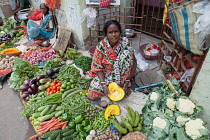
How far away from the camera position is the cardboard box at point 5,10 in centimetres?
801

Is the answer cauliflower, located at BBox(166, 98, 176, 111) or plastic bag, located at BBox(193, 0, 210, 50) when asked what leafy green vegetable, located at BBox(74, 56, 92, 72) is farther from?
plastic bag, located at BBox(193, 0, 210, 50)

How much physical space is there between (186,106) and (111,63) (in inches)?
56.3

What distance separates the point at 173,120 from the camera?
6.22ft

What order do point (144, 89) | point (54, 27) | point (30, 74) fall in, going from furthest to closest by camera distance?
point (54, 27)
point (30, 74)
point (144, 89)

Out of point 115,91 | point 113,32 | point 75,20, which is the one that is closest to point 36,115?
point 115,91

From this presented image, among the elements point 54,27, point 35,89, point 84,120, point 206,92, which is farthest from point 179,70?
point 54,27

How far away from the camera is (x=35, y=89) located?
10.4 ft

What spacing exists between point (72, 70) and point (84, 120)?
1412mm

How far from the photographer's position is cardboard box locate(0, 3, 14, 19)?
8009 mm

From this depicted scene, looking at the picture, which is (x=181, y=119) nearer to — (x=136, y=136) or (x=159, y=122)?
(x=159, y=122)

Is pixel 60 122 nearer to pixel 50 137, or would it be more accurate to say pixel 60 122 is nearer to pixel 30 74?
pixel 50 137

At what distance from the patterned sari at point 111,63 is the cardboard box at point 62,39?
6.52 feet

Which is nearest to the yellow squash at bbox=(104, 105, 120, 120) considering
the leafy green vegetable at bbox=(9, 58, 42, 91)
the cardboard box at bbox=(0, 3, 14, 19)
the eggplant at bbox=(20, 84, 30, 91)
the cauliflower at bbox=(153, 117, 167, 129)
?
the cauliflower at bbox=(153, 117, 167, 129)

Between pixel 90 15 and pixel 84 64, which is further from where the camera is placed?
pixel 90 15
